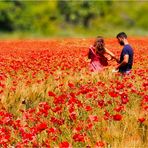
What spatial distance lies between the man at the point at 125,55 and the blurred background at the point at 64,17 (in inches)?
2633

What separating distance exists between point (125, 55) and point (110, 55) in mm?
388

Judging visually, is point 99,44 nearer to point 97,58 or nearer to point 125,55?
point 97,58

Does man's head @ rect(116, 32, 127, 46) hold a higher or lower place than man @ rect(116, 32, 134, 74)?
higher

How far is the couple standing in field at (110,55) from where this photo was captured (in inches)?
450

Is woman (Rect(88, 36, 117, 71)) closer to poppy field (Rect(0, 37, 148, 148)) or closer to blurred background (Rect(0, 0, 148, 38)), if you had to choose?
poppy field (Rect(0, 37, 148, 148))

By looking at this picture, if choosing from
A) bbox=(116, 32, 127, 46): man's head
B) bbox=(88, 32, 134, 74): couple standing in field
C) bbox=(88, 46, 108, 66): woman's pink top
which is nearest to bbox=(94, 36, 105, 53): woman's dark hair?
bbox=(88, 32, 134, 74): couple standing in field

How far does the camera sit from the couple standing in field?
11422 mm

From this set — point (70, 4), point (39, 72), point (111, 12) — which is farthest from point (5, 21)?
point (39, 72)

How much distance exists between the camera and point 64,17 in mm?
117438

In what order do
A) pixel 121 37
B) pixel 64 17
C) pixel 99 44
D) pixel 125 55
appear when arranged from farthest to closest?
pixel 64 17 < pixel 99 44 < pixel 125 55 < pixel 121 37

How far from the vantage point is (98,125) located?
6.29 meters

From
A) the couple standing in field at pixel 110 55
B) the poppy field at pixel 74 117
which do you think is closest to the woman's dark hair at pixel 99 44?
the couple standing in field at pixel 110 55

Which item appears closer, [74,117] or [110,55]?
[74,117]

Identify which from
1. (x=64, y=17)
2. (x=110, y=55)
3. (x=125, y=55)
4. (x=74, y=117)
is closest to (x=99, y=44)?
(x=110, y=55)
